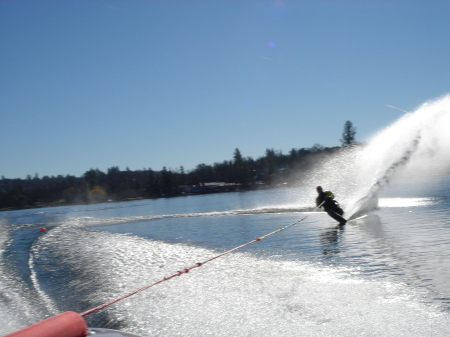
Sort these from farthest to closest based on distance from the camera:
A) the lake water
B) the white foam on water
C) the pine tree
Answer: the pine tree → the lake water → the white foam on water

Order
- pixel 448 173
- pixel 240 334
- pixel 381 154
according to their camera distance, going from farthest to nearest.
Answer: pixel 448 173 < pixel 381 154 < pixel 240 334

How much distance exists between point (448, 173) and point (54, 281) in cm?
5583

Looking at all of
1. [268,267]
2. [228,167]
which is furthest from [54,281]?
[228,167]

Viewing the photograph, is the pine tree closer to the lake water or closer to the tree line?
the tree line

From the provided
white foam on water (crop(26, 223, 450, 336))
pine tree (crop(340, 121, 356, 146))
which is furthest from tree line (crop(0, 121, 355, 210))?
white foam on water (crop(26, 223, 450, 336))

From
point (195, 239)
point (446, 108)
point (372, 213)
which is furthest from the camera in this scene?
point (446, 108)

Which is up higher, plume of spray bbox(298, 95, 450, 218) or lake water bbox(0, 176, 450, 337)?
plume of spray bbox(298, 95, 450, 218)

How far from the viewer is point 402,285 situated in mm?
5898

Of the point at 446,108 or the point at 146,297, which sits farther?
the point at 446,108

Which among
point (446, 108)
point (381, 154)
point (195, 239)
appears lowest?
point (195, 239)

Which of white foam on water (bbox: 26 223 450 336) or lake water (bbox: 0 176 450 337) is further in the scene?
lake water (bbox: 0 176 450 337)

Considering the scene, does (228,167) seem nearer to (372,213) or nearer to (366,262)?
(372,213)

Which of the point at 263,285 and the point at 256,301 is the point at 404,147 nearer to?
the point at 263,285

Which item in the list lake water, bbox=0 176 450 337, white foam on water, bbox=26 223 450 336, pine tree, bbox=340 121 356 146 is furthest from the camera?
pine tree, bbox=340 121 356 146
